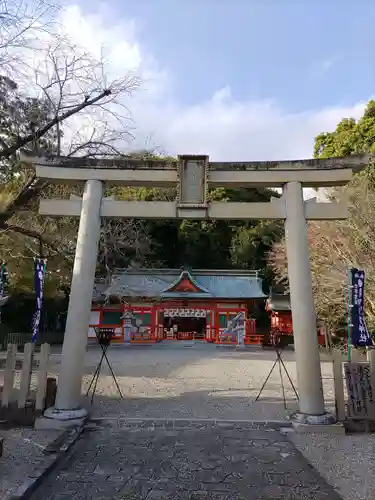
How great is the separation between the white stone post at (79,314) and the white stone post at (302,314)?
333 cm

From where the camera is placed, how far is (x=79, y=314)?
6172mm

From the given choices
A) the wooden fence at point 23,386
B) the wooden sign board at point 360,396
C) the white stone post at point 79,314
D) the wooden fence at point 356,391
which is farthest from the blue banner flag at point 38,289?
the wooden sign board at point 360,396

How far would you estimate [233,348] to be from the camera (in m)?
23.0

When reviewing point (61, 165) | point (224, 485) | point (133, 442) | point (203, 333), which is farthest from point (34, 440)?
point (203, 333)

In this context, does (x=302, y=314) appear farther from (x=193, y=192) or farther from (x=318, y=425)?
(x=193, y=192)

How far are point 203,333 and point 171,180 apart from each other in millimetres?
19924

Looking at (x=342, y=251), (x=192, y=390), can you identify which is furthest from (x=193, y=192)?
(x=342, y=251)

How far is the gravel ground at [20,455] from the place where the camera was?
3.89 metres

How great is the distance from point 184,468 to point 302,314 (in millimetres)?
2984

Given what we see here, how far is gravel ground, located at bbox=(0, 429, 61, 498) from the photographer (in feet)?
12.8

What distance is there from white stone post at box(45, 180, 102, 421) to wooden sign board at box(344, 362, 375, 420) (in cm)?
417

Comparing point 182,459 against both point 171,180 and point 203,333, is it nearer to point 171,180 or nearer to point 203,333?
point 171,180

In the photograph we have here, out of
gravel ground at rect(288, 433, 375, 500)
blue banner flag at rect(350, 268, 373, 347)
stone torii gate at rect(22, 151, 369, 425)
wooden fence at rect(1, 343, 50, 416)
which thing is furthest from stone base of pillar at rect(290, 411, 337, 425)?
wooden fence at rect(1, 343, 50, 416)

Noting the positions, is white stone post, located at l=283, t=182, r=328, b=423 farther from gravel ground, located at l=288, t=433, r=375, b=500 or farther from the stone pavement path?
the stone pavement path
